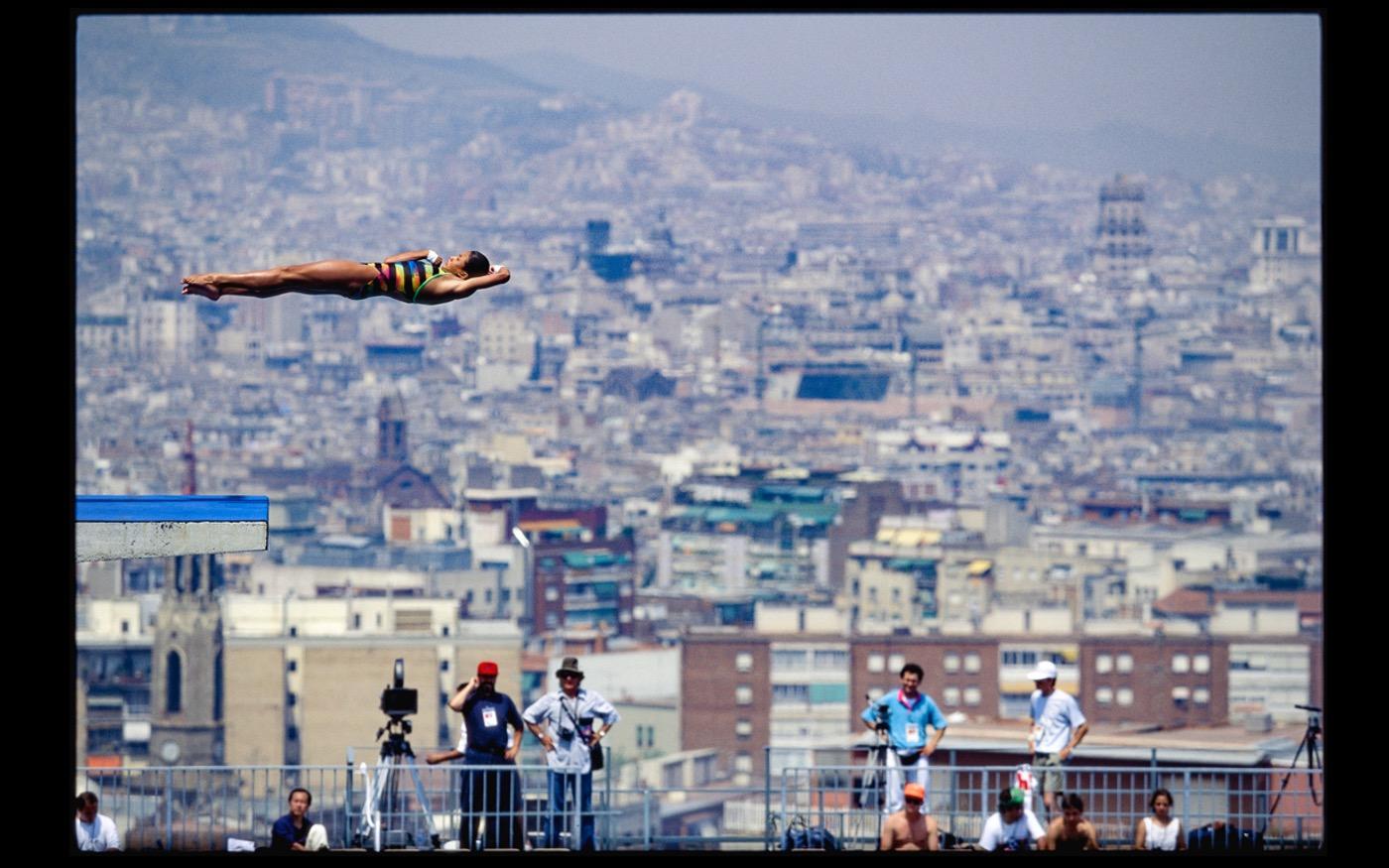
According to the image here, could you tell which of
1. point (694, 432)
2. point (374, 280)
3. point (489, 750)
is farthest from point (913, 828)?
point (694, 432)

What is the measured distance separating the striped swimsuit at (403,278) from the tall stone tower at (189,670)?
44.7 meters

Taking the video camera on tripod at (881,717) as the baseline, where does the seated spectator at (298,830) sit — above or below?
below

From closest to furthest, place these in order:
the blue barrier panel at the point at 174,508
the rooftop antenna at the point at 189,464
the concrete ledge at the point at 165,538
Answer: the concrete ledge at the point at 165,538 < the blue barrier panel at the point at 174,508 < the rooftop antenna at the point at 189,464

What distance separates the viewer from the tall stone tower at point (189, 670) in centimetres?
4884

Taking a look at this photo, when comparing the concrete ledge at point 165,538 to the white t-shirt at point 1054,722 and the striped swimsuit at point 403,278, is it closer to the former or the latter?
the striped swimsuit at point 403,278

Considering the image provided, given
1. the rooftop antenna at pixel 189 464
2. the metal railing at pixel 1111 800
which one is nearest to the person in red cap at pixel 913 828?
the metal railing at pixel 1111 800

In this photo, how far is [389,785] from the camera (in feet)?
22.9

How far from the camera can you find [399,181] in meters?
180

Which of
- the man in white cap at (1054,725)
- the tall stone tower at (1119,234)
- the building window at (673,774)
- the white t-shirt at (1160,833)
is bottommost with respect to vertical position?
the building window at (673,774)

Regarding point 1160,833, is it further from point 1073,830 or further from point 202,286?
point 202,286

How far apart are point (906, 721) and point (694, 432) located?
10747 cm

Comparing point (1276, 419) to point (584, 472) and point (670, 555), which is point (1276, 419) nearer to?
point (584, 472)

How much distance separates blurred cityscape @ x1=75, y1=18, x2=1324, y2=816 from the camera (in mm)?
50031
